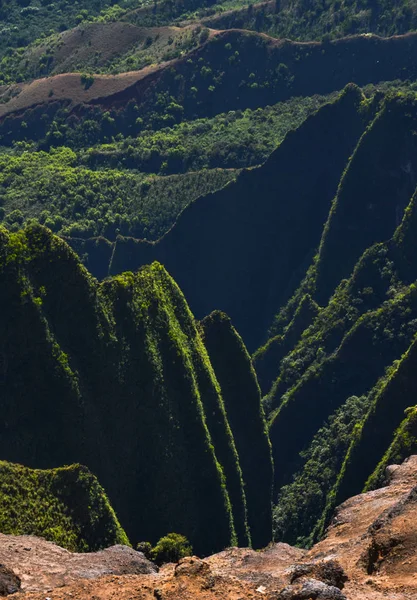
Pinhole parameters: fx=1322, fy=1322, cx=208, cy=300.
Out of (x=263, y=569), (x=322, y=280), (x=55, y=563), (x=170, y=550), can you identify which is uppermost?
(x=322, y=280)

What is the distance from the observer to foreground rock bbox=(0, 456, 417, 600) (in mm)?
37031

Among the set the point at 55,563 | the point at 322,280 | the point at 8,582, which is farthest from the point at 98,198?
the point at 8,582

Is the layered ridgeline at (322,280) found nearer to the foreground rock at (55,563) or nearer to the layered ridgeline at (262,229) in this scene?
the layered ridgeline at (262,229)

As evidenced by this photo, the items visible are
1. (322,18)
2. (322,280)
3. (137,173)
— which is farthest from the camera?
(322,18)

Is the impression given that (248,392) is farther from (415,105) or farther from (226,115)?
(226,115)

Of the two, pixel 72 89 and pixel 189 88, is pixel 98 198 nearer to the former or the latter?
pixel 189 88

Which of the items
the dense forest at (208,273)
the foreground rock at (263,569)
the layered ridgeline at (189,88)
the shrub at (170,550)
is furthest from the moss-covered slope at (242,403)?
the layered ridgeline at (189,88)

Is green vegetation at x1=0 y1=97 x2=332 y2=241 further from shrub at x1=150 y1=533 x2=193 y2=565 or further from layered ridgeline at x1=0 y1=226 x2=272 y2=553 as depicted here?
shrub at x1=150 y1=533 x2=193 y2=565

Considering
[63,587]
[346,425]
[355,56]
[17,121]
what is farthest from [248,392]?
[17,121]

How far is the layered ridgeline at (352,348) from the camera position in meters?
71.9

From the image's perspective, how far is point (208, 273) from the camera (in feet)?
388

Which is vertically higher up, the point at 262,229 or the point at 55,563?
the point at 262,229

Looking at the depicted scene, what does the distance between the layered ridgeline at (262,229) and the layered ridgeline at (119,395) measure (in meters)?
40.8

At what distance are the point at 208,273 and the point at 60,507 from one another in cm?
6506
